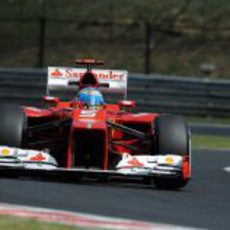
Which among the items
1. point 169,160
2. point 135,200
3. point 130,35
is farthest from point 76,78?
point 130,35

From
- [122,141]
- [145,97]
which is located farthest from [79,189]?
[145,97]

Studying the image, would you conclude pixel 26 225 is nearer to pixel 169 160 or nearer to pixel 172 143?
pixel 169 160

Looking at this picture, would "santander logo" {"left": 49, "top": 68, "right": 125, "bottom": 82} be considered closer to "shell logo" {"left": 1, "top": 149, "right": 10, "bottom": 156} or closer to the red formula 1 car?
the red formula 1 car

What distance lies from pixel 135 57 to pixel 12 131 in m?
23.4

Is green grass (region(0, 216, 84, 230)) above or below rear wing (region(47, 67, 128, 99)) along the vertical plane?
below

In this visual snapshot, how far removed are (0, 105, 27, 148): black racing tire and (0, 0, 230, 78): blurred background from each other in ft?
65.4

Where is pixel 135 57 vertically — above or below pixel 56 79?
above

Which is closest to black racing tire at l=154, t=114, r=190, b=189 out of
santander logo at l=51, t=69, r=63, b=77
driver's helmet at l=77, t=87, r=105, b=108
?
driver's helmet at l=77, t=87, r=105, b=108

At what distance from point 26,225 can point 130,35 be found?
97.1ft

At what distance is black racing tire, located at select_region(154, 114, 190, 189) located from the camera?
11781 mm

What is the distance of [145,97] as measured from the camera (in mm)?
24297

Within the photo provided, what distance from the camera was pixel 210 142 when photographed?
20.6 meters

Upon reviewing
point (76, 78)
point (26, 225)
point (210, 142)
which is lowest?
point (26, 225)

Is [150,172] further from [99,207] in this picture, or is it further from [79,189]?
[99,207]
